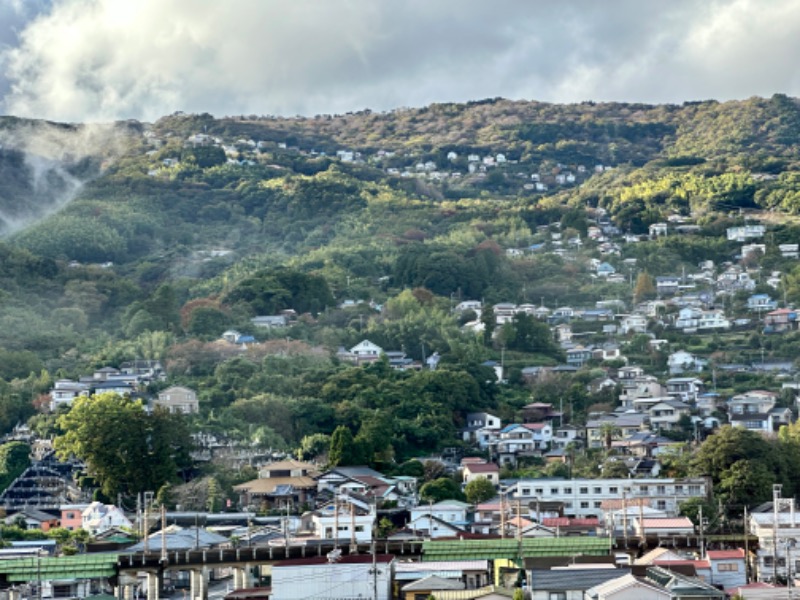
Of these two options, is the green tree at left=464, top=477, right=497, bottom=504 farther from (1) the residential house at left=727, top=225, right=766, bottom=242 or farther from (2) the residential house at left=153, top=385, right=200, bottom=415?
(1) the residential house at left=727, top=225, right=766, bottom=242

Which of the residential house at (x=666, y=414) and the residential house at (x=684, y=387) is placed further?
the residential house at (x=684, y=387)

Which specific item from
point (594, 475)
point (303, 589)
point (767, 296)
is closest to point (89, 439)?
point (594, 475)

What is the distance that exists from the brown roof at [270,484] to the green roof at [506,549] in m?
11.9

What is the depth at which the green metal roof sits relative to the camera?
37281 mm

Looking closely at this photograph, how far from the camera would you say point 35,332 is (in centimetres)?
7169

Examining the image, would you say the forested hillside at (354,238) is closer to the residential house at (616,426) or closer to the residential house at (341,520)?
the residential house at (616,426)

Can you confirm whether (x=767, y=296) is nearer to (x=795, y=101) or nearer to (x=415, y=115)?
(x=795, y=101)

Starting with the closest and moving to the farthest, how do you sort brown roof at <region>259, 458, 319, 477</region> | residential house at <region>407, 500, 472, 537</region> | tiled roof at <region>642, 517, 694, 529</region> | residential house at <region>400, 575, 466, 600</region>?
residential house at <region>400, 575, 466, 600</region>
tiled roof at <region>642, 517, 694, 529</region>
residential house at <region>407, 500, 472, 537</region>
brown roof at <region>259, 458, 319, 477</region>

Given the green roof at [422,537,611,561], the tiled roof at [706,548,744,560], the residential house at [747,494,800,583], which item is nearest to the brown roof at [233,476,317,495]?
the green roof at [422,537,611,561]

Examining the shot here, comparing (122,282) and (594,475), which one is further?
(122,282)

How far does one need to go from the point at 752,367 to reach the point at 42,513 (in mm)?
29033

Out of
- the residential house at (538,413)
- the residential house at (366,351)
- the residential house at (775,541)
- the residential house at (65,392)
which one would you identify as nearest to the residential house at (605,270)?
the residential house at (366,351)

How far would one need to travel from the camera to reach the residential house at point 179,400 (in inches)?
2340

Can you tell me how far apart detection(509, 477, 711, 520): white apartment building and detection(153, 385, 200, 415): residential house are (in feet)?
43.4
